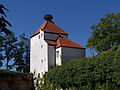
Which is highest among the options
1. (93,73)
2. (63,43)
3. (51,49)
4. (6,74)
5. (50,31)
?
(50,31)

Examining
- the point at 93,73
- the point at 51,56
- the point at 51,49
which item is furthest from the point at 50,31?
the point at 93,73

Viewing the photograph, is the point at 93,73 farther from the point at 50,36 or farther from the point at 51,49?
the point at 50,36

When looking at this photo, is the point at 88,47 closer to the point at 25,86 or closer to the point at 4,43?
the point at 25,86

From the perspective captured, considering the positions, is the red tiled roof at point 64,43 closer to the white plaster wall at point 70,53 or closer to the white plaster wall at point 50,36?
the white plaster wall at point 70,53

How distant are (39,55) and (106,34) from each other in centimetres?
1136

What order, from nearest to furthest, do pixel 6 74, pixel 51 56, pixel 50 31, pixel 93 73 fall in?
pixel 93 73, pixel 6 74, pixel 51 56, pixel 50 31

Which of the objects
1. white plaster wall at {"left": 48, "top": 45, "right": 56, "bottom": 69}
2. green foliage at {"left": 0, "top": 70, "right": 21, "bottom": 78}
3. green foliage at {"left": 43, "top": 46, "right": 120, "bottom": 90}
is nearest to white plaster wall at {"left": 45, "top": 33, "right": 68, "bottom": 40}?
white plaster wall at {"left": 48, "top": 45, "right": 56, "bottom": 69}

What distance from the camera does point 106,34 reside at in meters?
35.3

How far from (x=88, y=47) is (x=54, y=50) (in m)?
5.89

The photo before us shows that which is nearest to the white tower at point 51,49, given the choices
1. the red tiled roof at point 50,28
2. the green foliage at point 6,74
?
the red tiled roof at point 50,28

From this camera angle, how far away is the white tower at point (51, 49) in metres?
33.6

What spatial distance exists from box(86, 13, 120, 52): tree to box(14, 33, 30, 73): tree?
1735cm

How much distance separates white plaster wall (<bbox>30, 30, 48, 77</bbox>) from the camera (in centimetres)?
3416

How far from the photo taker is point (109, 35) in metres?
34.2
